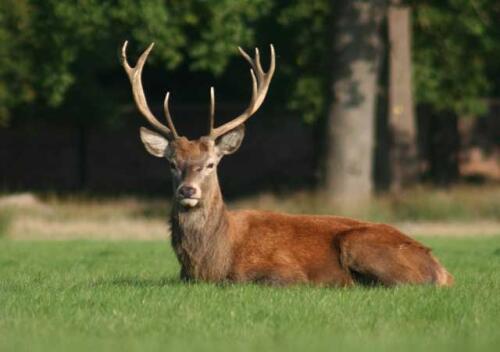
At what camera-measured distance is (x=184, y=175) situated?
12375 mm

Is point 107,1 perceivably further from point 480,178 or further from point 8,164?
point 480,178

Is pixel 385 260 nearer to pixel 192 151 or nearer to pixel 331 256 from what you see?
pixel 331 256

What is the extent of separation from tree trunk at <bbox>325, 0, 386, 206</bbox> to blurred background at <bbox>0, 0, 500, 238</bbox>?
2 centimetres

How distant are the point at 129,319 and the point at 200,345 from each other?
1.39 meters

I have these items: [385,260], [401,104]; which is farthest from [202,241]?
[401,104]

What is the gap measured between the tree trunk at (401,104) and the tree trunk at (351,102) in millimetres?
3272

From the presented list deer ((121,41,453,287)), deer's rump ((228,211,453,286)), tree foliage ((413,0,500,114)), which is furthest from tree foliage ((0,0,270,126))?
deer's rump ((228,211,453,286))

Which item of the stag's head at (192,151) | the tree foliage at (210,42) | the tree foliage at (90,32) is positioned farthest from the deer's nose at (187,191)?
the tree foliage at (90,32)

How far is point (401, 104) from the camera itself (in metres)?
29.7

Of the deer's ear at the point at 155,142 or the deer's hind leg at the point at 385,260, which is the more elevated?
the deer's ear at the point at 155,142

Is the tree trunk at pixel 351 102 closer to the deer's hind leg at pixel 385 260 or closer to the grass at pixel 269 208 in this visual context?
the grass at pixel 269 208

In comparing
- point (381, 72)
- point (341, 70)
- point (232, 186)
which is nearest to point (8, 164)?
point (232, 186)

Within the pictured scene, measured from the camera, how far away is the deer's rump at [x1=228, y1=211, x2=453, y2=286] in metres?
12.1

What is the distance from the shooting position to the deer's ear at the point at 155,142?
12.9 m
